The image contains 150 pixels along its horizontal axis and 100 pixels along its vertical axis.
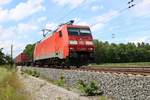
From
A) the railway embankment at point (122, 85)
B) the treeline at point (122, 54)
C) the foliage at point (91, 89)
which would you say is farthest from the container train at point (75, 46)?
the treeline at point (122, 54)

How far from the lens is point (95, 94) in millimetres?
14984

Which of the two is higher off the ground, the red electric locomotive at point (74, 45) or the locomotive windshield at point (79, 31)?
the locomotive windshield at point (79, 31)

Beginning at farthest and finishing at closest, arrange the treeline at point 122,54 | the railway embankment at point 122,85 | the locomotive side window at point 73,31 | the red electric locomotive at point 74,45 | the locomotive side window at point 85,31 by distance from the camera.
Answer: the treeline at point 122,54 < the locomotive side window at point 85,31 < the locomotive side window at point 73,31 < the red electric locomotive at point 74,45 < the railway embankment at point 122,85

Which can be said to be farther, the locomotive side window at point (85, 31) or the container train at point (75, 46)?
the locomotive side window at point (85, 31)

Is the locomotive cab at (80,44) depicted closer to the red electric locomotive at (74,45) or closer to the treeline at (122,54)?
the red electric locomotive at (74,45)

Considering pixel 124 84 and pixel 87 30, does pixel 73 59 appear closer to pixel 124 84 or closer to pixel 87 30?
pixel 87 30

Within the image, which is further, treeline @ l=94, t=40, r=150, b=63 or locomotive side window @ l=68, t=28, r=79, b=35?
treeline @ l=94, t=40, r=150, b=63

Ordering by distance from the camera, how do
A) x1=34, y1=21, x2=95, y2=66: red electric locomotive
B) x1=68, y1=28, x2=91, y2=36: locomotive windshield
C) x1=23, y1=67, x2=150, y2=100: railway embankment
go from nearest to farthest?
x1=23, y1=67, x2=150, y2=100: railway embankment → x1=34, y1=21, x2=95, y2=66: red electric locomotive → x1=68, y1=28, x2=91, y2=36: locomotive windshield

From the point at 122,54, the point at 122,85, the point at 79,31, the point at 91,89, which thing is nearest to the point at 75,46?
the point at 79,31

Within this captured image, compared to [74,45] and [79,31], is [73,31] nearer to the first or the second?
[79,31]

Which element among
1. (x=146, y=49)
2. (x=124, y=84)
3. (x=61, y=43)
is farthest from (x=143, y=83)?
(x=146, y=49)

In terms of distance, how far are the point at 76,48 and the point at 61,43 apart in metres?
1.99

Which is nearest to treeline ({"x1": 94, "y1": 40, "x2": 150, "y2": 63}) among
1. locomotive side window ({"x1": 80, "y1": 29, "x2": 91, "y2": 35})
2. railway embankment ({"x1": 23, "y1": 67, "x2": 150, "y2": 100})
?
locomotive side window ({"x1": 80, "y1": 29, "x2": 91, "y2": 35})

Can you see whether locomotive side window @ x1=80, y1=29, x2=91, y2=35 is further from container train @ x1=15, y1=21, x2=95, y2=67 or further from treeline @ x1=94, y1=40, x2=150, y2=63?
treeline @ x1=94, y1=40, x2=150, y2=63
